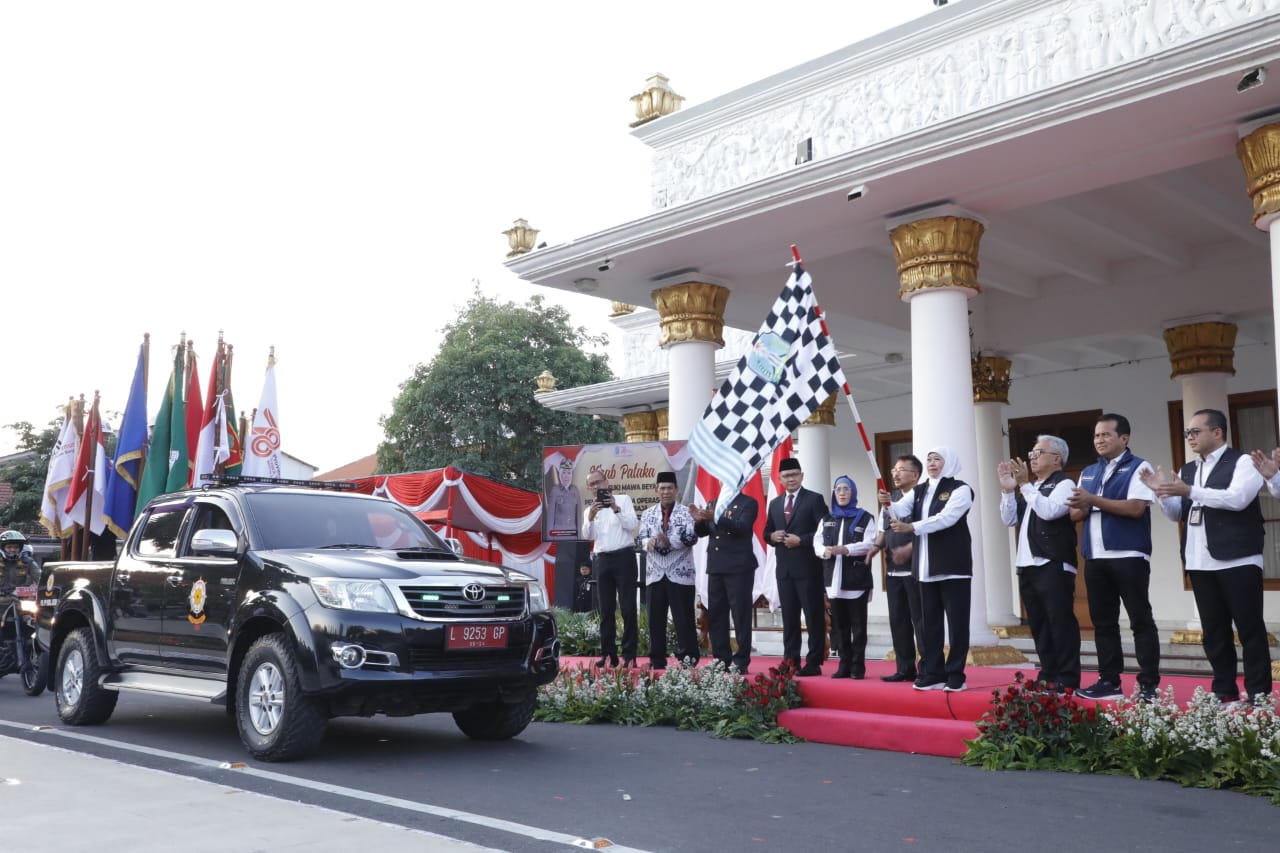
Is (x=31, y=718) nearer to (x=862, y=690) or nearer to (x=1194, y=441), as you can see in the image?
(x=862, y=690)

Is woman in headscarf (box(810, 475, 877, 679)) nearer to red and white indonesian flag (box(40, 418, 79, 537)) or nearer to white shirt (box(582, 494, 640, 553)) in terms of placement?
white shirt (box(582, 494, 640, 553))

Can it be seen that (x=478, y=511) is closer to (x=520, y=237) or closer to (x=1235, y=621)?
(x=520, y=237)

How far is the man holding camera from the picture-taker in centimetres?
984

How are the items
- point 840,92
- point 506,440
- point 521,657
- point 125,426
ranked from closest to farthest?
point 521,657
point 840,92
point 125,426
point 506,440

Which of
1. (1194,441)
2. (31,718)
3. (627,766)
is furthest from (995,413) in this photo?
(31,718)

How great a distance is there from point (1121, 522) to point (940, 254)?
133 inches

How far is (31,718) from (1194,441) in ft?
31.0

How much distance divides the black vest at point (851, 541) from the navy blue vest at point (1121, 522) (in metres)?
2.16

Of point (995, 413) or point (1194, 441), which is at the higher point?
point (995, 413)

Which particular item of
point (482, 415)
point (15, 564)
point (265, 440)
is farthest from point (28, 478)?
point (15, 564)

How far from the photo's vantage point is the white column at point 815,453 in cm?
1622

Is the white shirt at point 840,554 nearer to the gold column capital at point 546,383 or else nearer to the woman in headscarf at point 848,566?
the woman in headscarf at point 848,566

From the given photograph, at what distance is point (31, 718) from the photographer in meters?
9.62

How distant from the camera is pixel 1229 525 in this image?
21.3ft
